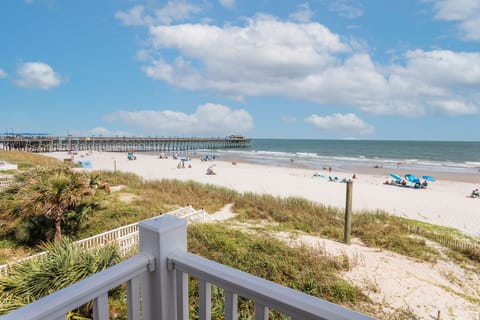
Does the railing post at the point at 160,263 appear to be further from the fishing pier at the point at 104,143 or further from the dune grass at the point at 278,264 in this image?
the fishing pier at the point at 104,143

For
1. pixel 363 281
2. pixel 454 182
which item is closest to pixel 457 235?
pixel 363 281

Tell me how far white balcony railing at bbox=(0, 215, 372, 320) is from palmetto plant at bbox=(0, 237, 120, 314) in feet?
7.84

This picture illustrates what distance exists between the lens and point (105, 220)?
29.3 ft

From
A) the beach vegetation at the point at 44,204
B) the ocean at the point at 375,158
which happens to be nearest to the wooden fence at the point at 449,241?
the beach vegetation at the point at 44,204

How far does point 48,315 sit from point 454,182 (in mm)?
32271

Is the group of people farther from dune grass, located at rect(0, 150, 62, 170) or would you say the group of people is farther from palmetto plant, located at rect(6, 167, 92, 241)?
dune grass, located at rect(0, 150, 62, 170)

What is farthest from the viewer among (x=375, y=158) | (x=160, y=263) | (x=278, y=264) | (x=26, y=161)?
(x=375, y=158)

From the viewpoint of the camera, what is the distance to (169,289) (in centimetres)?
165

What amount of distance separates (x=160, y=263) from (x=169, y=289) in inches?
8.0

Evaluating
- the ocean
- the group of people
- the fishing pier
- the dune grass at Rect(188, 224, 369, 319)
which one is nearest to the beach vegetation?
the dune grass at Rect(188, 224, 369, 319)

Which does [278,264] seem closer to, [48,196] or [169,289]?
[169,289]

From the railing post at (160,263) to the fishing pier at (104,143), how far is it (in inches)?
2704

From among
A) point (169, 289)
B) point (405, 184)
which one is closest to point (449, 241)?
point (169, 289)

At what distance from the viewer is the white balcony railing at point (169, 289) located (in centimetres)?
113
